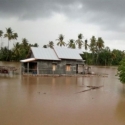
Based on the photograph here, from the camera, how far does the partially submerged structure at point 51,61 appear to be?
25.3m

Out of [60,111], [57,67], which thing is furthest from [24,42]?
[60,111]

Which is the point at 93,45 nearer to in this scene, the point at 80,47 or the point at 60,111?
the point at 80,47

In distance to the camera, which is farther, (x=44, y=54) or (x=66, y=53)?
(x=66, y=53)

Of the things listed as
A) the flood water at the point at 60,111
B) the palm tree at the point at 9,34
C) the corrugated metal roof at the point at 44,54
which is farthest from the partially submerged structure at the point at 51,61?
the palm tree at the point at 9,34

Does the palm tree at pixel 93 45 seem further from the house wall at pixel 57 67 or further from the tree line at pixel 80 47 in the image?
the house wall at pixel 57 67

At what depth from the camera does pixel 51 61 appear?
2616 centimetres

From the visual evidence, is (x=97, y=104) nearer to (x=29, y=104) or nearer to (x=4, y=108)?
(x=29, y=104)

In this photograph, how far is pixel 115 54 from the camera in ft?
221

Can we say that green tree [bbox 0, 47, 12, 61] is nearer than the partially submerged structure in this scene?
No

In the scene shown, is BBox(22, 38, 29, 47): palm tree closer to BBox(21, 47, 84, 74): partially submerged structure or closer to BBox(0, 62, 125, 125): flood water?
BBox(21, 47, 84, 74): partially submerged structure

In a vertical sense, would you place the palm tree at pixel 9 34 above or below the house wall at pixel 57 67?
above

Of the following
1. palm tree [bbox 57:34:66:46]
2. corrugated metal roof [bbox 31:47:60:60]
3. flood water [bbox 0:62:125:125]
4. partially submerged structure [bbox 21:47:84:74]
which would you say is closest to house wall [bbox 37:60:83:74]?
partially submerged structure [bbox 21:47:84:74]

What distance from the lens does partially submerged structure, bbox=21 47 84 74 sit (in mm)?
25328

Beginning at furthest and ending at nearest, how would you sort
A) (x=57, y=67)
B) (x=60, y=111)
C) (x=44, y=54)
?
(x=57, y=67) < (x=44, y=54) < (x=60, y=111)
